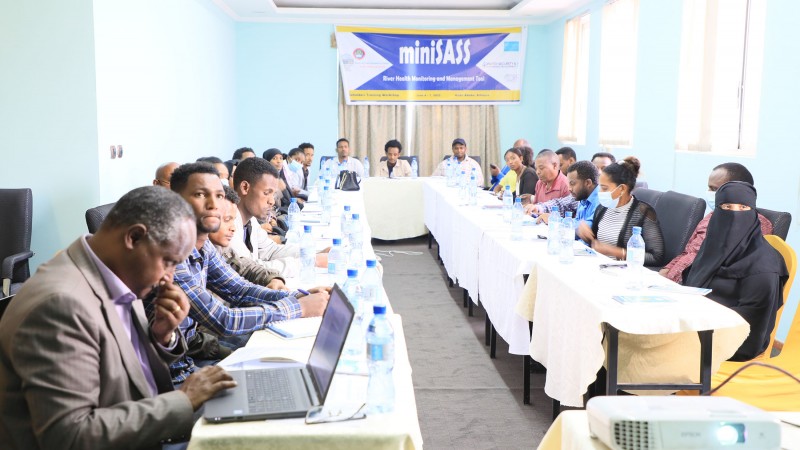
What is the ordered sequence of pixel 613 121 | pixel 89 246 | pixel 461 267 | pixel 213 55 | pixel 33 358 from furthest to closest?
1. pixel 213 55
2. pixel 613 121
3. pixel 461 267
4. pixel 89 246
5. pixel 33 358

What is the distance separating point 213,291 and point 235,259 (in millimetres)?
407

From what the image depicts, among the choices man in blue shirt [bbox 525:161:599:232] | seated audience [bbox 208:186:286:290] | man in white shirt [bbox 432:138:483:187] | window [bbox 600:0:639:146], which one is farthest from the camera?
man in white shirt [bbox 432:138:483:187]

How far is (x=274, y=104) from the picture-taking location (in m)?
10.8

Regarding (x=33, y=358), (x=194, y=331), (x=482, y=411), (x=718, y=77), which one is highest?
(x=718, y=77)

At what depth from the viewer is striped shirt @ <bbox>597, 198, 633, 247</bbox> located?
4.26m

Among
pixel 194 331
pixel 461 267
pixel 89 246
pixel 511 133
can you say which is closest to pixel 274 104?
pixel 511 133

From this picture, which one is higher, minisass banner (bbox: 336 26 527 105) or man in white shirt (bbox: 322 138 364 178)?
minisass banner (bbox: 336 26 527 105)

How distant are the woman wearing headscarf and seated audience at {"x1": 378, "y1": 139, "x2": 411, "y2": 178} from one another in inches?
238

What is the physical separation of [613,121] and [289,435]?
7.04 metres

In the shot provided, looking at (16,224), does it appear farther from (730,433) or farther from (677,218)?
(730,433)

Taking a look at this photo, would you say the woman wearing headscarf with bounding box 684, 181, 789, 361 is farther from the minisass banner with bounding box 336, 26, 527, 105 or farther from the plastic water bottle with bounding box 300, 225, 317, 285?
the minisass banner with bounding box 336, 26, 527, 105

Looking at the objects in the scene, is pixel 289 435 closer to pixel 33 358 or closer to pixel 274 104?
pixel 33 358

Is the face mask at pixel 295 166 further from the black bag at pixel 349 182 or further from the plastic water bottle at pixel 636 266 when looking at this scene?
the plastic water bottle at pixel 636 266

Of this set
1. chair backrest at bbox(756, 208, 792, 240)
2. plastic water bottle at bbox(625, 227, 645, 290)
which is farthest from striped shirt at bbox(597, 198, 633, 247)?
plastic water bottle at bbox(625, 227, 645, 290)
